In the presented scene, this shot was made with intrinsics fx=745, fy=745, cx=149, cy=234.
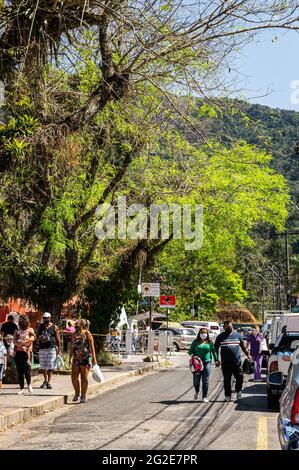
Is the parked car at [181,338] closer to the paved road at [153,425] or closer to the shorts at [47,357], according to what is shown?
the paved road at [153,425]

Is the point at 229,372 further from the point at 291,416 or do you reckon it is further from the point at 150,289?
the point at 150,289

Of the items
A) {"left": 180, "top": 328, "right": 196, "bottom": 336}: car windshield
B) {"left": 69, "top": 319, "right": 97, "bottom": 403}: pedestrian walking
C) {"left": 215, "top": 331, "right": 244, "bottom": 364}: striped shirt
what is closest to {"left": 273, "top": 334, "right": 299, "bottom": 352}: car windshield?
{"left": 215, "top": 331, "right": 244, "bottom": 364}: striped shirt

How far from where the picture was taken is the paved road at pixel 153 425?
987 centimetres

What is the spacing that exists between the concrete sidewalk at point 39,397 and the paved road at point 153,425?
0.26m

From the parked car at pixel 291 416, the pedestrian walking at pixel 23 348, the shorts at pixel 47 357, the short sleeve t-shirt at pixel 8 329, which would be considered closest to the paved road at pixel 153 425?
the shorts at pixel 47 357

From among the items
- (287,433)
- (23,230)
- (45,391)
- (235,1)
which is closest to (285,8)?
(235,1)

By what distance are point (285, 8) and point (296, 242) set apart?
12680 cm

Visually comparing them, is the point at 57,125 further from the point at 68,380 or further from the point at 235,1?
the point at 68,380

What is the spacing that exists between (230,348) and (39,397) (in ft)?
13.6

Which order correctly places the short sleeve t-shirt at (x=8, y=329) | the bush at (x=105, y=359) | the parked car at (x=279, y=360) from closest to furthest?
the parked car at (x=279, y=360)
the short sleeve t-shirt at (x=8, y=329)
the bush at (x=105, y=359)

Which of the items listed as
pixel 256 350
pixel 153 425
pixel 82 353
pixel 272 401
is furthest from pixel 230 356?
pixel 256 350

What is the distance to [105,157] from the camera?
21.4m

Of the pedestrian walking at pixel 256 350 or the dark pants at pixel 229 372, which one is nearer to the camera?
the dark pants at pixel 229 372

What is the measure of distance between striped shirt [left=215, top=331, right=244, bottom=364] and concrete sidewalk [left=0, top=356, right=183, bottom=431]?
3452 mm
